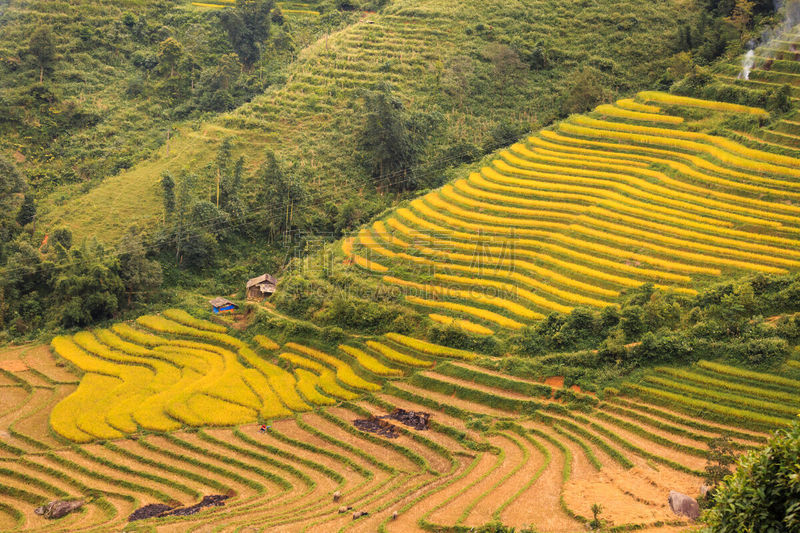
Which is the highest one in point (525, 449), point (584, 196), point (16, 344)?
point (584, 196)

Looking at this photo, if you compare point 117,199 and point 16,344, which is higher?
point 117,199

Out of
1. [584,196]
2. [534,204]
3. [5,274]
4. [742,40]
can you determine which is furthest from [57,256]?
Result: [742,40]

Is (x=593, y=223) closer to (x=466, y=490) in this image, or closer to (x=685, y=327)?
(x=685, y=327)

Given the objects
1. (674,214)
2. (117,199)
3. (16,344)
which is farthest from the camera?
(117,199)

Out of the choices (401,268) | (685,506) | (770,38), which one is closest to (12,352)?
(401,268)

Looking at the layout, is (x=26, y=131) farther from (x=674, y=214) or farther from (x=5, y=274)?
(x=674, y=214)
